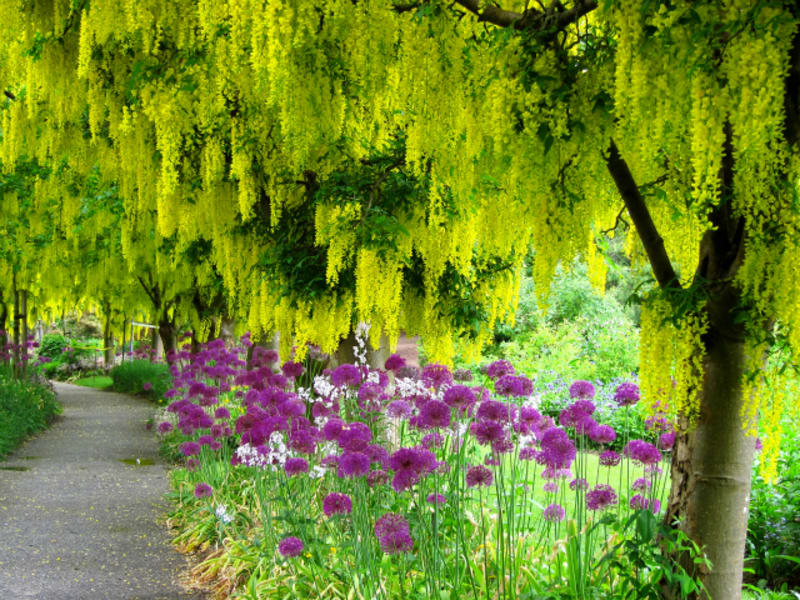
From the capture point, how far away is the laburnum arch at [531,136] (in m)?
1.92

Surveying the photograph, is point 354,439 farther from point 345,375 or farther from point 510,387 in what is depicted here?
Answer: point 345,375

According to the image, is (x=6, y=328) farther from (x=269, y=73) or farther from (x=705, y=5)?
(x=705, y=5)

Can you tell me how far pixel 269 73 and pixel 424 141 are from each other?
597 mm

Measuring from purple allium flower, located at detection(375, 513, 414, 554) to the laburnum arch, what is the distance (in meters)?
1.00

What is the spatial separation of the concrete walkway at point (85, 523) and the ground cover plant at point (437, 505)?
0.50 meters

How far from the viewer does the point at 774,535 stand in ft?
14.6

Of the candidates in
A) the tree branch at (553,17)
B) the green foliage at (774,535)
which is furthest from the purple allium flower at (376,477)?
the green foliage at (774,535)

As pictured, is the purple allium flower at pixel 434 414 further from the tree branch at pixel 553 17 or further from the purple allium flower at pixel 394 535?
the tree branch at pixel 553 17

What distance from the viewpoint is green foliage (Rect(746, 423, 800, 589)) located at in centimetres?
434

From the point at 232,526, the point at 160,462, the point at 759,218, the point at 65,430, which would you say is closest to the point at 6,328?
the point at 65,430

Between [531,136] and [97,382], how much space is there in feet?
80.0

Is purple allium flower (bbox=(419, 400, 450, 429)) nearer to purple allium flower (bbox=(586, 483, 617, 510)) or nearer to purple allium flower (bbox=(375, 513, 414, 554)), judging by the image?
purple allium flower (bbox=(375, 513, 414, 554))

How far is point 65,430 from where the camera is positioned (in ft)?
40.7

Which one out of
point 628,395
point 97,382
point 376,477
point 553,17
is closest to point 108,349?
point 97,382
